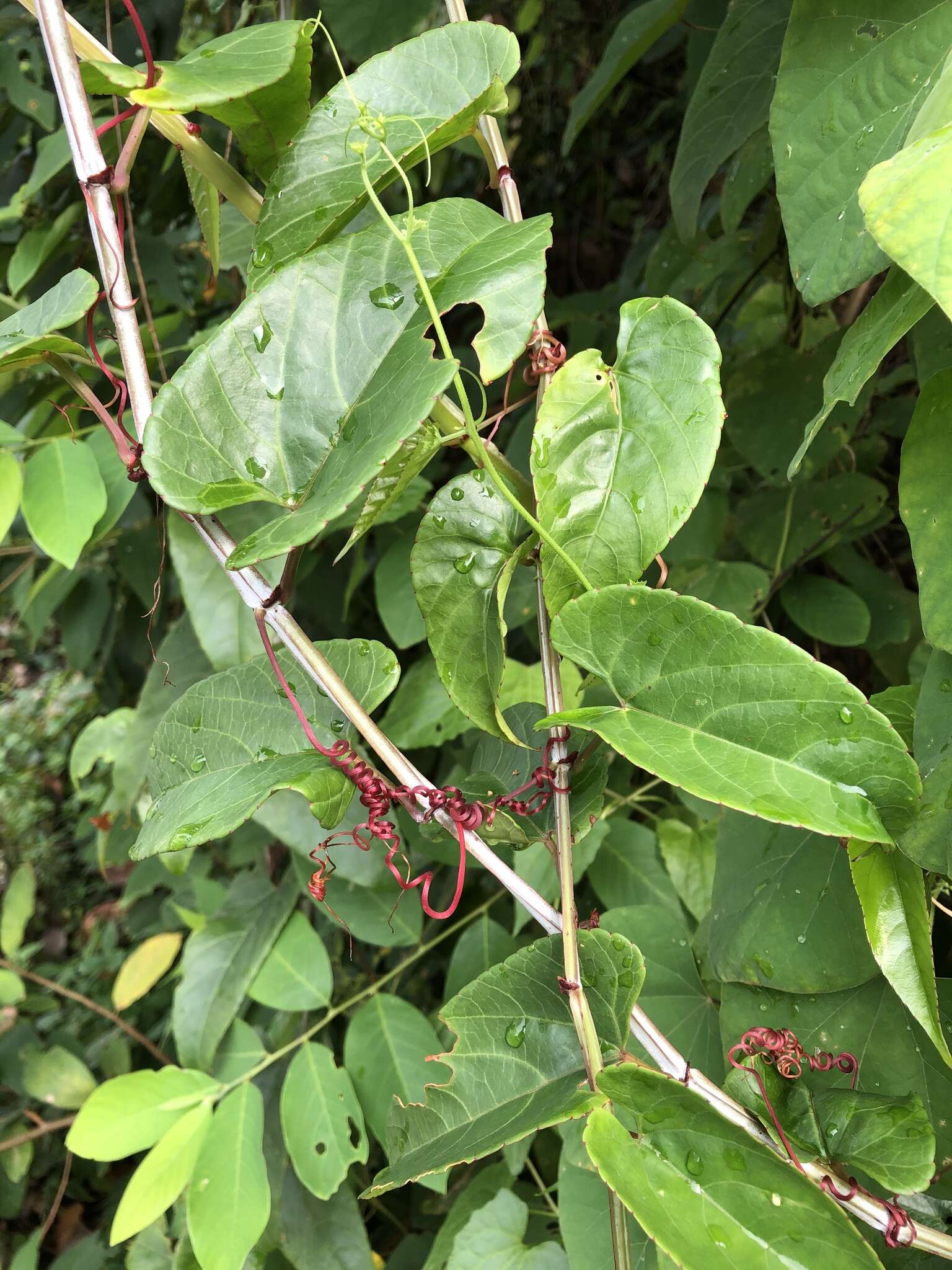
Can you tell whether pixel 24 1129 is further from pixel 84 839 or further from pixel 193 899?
pixel 84 839

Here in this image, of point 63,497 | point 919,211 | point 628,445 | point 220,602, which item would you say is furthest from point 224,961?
point 919,211

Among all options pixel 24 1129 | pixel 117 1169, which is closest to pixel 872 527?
pixel 24 1129

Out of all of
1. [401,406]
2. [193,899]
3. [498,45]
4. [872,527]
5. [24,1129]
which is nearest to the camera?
[401,406]

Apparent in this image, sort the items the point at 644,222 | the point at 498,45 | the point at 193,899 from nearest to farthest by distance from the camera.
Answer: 1. the point at 498,45
2. the point at 193,899
3. the point at 644,222

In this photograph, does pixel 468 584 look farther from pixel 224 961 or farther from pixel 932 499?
pixel 224 961

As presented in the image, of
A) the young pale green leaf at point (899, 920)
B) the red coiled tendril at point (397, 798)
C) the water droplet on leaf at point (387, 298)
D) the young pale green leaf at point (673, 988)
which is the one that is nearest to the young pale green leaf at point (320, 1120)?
the young pale green leaf at point (673, 988)

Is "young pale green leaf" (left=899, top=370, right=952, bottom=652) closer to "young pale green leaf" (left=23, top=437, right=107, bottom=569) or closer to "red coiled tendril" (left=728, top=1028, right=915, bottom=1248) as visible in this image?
"red coiled tendril" (left=728, top=1028, right=915, bottom=1248)

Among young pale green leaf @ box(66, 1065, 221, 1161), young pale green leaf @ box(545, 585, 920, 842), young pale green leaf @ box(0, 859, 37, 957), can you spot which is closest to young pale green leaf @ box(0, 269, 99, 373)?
young pale green leaf @ box(545, 585, 920, 842)
